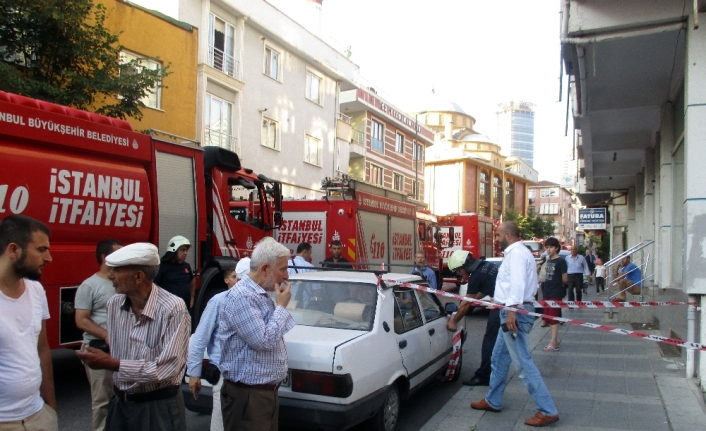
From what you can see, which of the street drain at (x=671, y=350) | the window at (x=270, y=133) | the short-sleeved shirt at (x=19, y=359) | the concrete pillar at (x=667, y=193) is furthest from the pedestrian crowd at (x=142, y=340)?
the window at (x=270, y=133)

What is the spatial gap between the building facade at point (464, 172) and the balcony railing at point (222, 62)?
125ft

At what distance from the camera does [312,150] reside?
85.3ft

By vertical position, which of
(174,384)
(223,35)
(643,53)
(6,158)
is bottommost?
(174,384)

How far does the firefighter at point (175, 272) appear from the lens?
267 inches

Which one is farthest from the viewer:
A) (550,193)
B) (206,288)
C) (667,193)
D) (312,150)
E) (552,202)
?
(550,193)

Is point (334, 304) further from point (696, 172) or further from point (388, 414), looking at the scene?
point (696, 172)

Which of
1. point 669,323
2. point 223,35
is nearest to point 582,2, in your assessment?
point 669,323

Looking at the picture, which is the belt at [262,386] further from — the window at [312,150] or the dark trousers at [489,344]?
the window at [312,150]

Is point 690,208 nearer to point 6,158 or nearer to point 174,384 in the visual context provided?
point 174,384

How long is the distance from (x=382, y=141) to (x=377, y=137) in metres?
0.73

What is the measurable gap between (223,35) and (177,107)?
159 inches

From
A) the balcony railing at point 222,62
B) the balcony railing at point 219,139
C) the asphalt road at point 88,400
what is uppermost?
the balcony railing at point 222,62

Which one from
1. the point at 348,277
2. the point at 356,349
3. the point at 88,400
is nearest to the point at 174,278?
the point at 88,400

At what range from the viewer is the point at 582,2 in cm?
706
